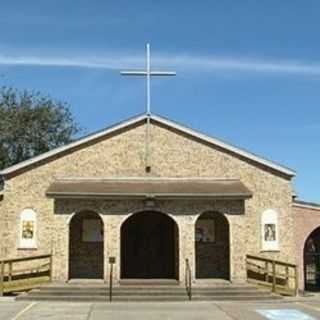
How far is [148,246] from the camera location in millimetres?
30984

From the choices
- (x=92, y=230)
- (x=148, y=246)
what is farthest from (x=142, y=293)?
(x=148, y=246)

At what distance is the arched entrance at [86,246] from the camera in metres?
29.8

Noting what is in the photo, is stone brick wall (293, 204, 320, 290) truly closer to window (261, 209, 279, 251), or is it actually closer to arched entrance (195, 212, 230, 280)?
window (261, 209, 279, 251)

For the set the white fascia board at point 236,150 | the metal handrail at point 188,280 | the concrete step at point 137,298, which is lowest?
the concrete step at point 137,298

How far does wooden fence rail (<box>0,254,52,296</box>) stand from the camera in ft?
89.8

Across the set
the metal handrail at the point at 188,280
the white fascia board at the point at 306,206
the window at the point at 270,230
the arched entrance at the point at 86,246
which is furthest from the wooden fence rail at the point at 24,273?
the white fascia board at the point at 306,206

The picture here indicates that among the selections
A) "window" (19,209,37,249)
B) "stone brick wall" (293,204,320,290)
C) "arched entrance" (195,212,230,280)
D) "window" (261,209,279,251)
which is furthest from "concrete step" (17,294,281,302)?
"stone brick wall" (293,204,320,290)

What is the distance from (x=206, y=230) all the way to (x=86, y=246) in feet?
16.1

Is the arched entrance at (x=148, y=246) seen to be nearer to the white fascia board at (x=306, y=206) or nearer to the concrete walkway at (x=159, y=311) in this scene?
the white fascia board at (x=306, y=206)

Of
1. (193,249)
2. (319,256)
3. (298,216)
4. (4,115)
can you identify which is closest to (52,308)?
(193,249)

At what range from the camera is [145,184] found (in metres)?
29.6

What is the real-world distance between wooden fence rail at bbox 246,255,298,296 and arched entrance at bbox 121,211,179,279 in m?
3.34

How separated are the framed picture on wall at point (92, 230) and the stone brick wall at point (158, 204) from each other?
157 centimetres

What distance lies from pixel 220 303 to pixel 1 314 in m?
7.39
